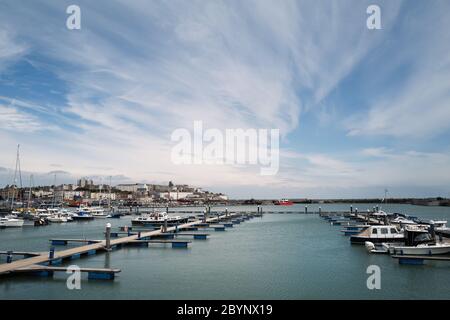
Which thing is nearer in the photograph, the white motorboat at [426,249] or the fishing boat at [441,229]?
the white motorboat at [426,249]

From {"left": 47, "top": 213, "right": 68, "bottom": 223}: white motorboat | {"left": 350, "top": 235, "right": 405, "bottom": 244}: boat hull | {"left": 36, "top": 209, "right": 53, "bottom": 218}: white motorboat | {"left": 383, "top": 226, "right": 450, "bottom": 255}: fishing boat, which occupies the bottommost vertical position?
{"left": 47, "top": 213, "right": 68, "bottom": 223}: white motorboat

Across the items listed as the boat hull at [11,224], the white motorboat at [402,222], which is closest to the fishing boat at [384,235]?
the white motorboat at [402,222]

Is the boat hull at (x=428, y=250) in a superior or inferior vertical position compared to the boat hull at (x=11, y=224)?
superior

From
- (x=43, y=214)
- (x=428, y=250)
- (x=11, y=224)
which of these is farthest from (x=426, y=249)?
(x=43, y=214)

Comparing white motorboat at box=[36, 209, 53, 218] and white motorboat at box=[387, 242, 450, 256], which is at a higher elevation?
white motorboat at box=[387, 242, 450, 256]

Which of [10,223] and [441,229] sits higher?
[441,229]

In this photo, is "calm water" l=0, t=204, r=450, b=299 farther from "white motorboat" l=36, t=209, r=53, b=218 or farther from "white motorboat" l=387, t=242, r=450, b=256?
"white motorboat" l=36, t=209, r=53, b=218

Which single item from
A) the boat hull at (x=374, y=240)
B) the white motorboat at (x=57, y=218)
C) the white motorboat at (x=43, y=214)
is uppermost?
the boat hull at (x=374, y=240)

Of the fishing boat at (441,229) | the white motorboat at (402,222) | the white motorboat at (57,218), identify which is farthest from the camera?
the white motorboat at (57,218)

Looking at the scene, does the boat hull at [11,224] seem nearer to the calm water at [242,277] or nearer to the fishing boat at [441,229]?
the calm water at [242,277]

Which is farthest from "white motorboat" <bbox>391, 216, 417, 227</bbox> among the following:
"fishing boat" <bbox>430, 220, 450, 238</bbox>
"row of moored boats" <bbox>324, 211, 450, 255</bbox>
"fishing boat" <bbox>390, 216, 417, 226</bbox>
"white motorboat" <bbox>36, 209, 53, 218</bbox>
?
"white motorboat" <bbox>36, 209, 53, 218</bbox>

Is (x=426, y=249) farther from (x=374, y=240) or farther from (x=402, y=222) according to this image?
(x=402, y=222)
